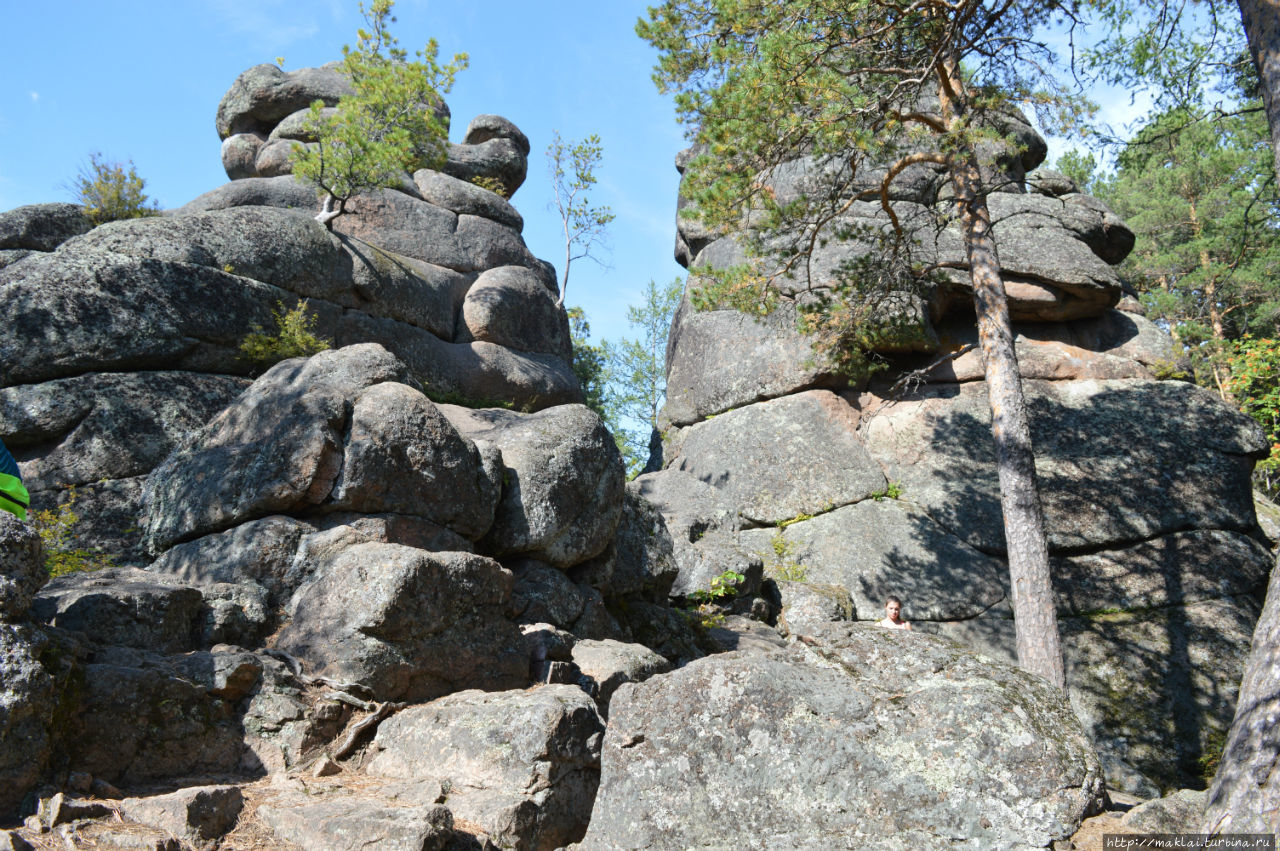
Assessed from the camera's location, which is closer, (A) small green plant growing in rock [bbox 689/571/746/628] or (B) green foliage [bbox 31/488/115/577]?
(B) green foliage [bbox 31/488/115/577]

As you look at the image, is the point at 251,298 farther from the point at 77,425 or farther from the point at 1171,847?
the point at 1171,847

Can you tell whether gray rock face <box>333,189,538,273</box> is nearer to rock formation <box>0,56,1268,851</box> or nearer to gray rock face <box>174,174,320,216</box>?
rock formation <box>0,56,1268,851</box>

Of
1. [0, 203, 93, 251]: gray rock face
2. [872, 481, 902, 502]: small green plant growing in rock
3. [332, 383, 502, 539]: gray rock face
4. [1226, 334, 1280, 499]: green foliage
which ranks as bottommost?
[332, 383, 502, 539]: gray rock face

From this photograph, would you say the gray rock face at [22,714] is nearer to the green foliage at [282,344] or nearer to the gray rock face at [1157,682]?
the green foliage at [282,344]

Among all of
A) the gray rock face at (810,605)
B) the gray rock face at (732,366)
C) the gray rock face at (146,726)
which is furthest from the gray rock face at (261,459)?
the gray rock face at (732,366)

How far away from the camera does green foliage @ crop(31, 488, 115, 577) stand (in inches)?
347

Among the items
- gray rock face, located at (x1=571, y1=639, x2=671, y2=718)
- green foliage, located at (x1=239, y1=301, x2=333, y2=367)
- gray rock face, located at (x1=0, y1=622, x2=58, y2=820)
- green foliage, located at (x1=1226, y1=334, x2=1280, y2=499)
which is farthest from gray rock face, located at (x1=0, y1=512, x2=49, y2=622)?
green foliage, located at (x1=1226, y1=334, x2=1280, y2=499)

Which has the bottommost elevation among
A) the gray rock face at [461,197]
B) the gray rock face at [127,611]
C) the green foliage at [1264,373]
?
the gray rock face at [127,611]

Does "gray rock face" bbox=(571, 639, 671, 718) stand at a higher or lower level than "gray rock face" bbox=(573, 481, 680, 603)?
lower

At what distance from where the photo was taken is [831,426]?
1683 cm

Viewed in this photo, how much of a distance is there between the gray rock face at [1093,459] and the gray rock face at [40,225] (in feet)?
51.1

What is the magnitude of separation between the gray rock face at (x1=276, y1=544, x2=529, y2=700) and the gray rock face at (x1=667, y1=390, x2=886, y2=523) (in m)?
9.56

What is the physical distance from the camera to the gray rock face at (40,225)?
542 inches

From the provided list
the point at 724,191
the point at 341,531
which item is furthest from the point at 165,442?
the point at 724,191
